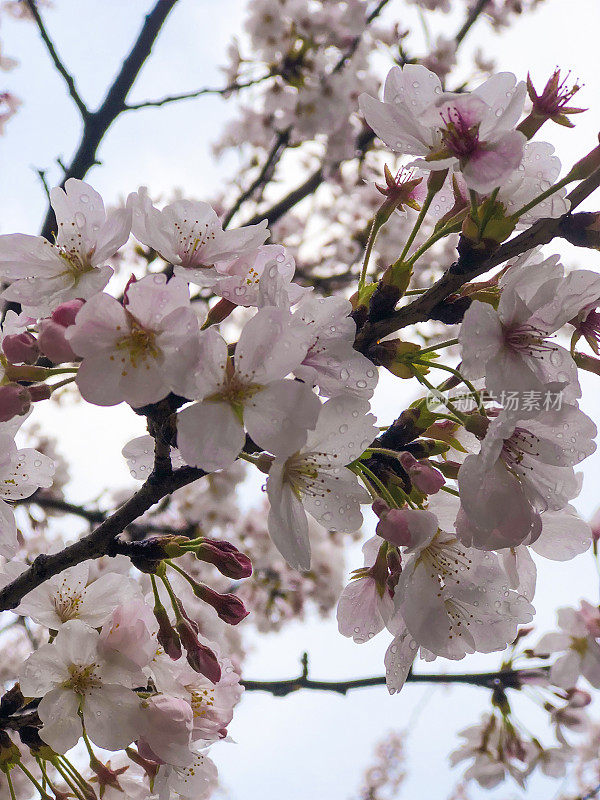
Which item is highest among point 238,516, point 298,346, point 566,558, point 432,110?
point 238,516

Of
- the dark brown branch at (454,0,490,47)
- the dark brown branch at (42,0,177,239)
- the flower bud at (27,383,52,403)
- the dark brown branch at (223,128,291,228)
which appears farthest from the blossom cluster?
the dark brown branch at (454,0,490,47)

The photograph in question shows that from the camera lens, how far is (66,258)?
41.6 inches

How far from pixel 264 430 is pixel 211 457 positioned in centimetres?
8

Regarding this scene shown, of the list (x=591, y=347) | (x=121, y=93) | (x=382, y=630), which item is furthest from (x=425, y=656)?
(x=121, y=93)

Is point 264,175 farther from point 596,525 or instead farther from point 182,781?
point 182,781

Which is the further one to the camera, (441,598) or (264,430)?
(441,598)

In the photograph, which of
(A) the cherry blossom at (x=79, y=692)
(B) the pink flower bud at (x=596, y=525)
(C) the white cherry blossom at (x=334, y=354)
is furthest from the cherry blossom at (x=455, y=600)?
(B) the pink flower bud at (x=596, y=525)

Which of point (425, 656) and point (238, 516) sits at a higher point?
point (238, 516)

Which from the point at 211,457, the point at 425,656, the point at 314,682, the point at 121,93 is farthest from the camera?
the point at 121,93

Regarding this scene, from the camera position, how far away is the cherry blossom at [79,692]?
3.66 feet

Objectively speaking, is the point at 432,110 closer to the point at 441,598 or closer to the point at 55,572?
the point at 441,598

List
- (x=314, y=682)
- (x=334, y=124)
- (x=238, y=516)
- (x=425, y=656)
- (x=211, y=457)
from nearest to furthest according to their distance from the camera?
(x=211, y=457), (x=425, y=656), (x=314, y=682), (x=334, y=124), (x=238, y=516)

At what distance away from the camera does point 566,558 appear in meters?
1.16

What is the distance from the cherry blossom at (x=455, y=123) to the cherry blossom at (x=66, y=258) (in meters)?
0.43
